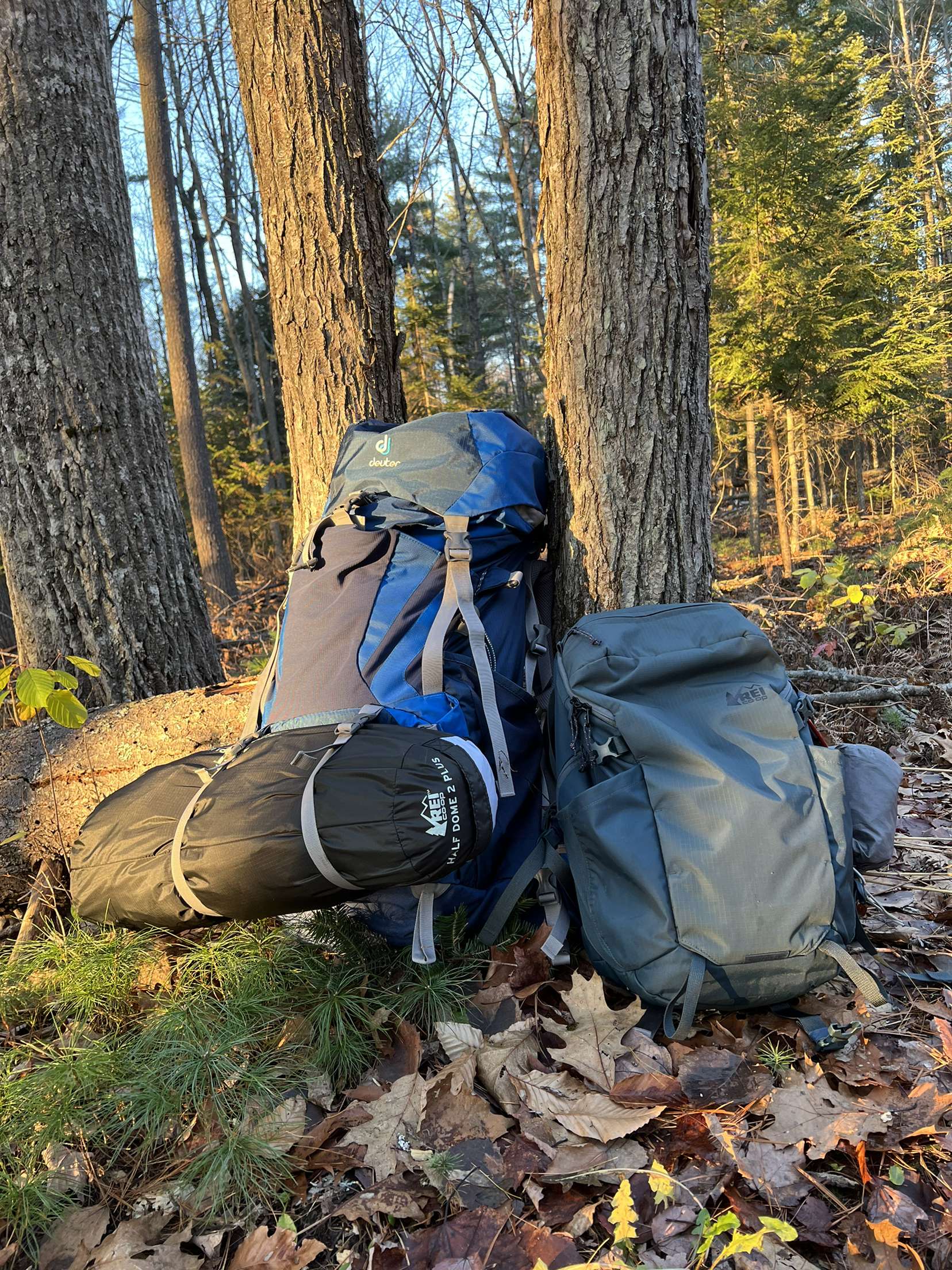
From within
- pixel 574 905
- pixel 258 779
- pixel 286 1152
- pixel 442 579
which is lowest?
pixel 286 1152

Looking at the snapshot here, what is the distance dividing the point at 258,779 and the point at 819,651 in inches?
138

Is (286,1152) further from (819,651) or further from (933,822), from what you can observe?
(819,651)

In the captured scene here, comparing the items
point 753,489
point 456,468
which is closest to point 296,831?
point 456,468

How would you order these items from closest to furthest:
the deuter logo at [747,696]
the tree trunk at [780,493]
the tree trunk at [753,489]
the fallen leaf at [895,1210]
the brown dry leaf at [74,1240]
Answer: the fallen leaf at [895,1210], the brown dry leaf at [74,1240], the deuter logo at [747,696], the tree trunk at [780,493], the tree trunk at [753,489]

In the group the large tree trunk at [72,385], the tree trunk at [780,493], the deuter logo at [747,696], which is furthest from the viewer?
the tree trunk at [780,493]

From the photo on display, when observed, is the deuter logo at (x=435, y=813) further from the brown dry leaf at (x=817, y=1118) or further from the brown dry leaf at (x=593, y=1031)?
the brown dry leaf at (x=817, y=1118)

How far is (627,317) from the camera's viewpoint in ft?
8.10

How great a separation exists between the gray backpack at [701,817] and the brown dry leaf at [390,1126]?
0.50 meters

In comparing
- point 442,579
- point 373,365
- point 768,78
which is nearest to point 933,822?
point 442,579

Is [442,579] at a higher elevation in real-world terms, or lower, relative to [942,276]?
lower

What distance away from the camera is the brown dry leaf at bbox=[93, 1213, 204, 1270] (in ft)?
4.90

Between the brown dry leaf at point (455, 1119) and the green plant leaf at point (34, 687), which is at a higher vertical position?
the green plant leaf at point (34, 687)

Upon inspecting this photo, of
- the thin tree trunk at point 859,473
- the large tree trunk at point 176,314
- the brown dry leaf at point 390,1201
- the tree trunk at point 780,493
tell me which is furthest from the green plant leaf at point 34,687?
the thin tree trunk at point 859,473

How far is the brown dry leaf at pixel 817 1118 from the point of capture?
1.57m
